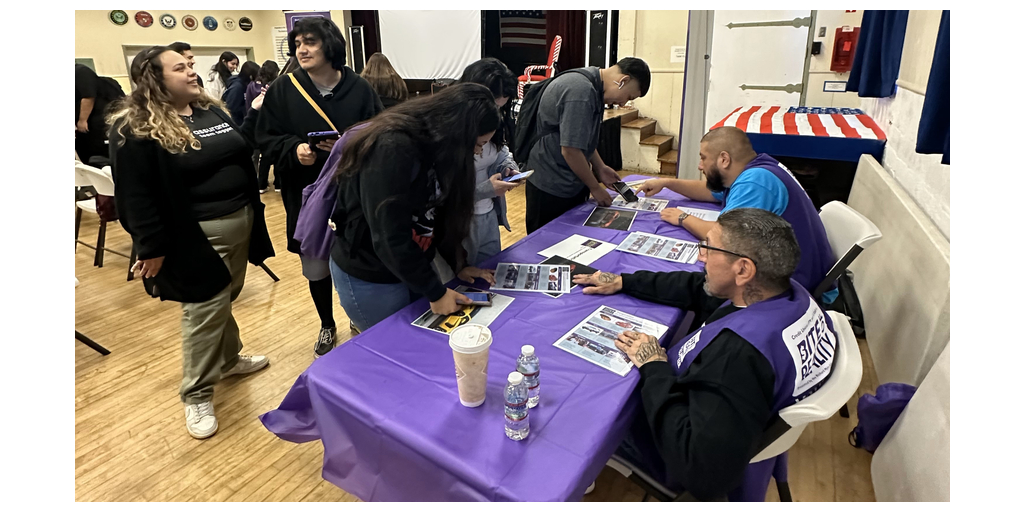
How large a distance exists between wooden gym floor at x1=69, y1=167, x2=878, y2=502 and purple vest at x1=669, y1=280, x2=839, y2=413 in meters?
0.78

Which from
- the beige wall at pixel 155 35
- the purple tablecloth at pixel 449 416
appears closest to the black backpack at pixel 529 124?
the purple tablecloth at pixel 449 416

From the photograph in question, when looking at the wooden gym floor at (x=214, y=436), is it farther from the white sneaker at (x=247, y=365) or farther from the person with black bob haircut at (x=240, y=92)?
the person with black bob haircut at (x=240, y=92)

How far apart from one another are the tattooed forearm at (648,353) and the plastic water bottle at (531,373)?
0.87 feet

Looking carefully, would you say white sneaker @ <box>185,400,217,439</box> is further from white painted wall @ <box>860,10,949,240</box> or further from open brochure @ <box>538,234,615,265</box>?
white painted wall @ <box>860,10,949,240</box>

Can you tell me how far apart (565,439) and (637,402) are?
244mm

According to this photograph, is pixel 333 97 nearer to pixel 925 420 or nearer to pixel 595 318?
pixel 595 318

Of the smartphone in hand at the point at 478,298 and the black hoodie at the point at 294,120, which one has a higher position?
the black hoodie at the point at 294,120

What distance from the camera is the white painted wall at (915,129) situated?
197 cm

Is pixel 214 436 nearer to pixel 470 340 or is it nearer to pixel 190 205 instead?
pixel 190 205

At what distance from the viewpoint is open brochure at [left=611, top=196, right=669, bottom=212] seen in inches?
94.3

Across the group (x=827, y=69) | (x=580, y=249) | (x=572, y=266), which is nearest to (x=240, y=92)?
(x=580, y=249)

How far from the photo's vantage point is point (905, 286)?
76.7 inches

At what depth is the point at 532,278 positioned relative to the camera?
1.65 m

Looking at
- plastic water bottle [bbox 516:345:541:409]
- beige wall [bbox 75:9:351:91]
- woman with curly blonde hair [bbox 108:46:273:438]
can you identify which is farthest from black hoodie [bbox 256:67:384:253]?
beige wall [bbox 75:9:351:91]
